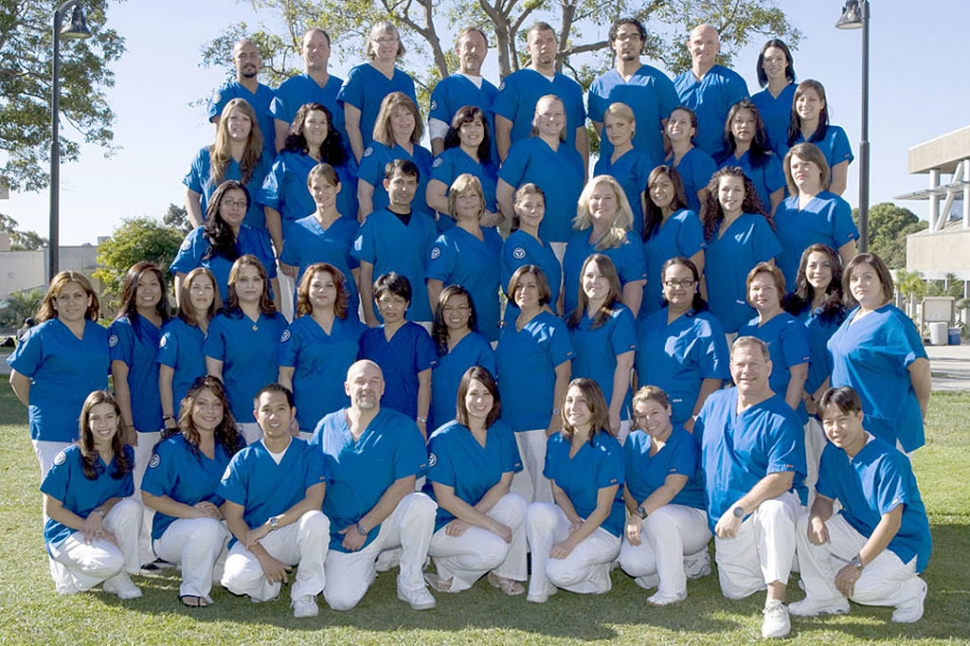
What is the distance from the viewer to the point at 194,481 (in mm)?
5422

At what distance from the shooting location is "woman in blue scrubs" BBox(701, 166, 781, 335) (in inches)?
243

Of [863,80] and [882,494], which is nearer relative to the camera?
[882,494]

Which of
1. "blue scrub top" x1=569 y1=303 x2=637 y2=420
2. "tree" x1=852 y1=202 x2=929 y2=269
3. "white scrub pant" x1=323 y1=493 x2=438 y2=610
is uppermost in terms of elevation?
"tree" x1=852 y1=202 x2=929 y2=269

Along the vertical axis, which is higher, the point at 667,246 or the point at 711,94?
the point at 711,94

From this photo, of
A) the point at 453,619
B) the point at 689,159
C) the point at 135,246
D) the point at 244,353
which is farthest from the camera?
the point at 135,246

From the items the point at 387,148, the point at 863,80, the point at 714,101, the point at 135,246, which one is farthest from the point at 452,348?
the point at 135,246

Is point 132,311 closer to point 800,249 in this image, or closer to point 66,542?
point 66,542

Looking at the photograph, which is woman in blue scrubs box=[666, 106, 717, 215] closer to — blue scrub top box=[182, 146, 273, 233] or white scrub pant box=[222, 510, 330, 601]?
blue scrub top box=[182, 146, 273, 233]

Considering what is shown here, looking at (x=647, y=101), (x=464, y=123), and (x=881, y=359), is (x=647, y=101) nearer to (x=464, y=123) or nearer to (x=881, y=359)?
(x=464, y=123)

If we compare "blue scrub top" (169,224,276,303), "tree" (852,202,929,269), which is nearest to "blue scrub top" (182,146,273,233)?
"blue scrub top" (169,224,276,303)

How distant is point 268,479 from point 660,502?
2063mm

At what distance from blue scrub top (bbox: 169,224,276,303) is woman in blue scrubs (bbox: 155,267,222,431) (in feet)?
0.77

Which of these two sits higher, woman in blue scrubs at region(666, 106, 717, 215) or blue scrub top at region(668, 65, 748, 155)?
blue scrub top at region(668, 65, 748, 155)

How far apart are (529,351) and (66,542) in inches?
107
